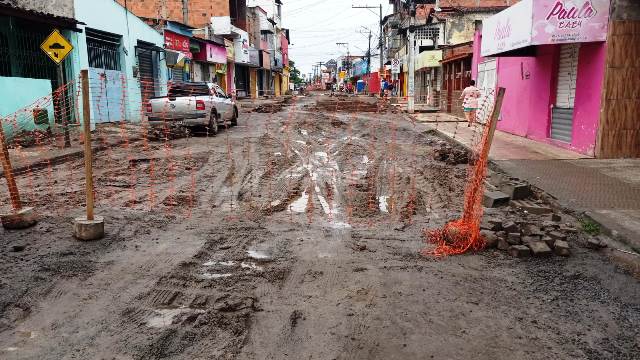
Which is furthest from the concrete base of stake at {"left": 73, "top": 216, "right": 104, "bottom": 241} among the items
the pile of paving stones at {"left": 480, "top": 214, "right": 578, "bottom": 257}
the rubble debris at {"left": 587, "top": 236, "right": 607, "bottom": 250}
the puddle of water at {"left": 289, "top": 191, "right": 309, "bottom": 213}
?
the rubble debris at {"left": 587, "top": 236, "right": 607, "bottom": 250}

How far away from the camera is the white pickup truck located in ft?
50.8

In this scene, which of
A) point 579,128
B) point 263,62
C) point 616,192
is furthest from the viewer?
point 263,62

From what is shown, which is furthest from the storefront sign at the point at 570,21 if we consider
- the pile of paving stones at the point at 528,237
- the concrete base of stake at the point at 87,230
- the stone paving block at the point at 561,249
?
the concrete base of stake at the point at 87,230

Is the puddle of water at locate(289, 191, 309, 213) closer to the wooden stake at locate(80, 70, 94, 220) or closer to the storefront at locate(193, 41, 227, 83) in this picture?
the wooden stake at locate(80, 70, 94, 220)

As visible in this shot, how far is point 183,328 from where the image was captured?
3.75m

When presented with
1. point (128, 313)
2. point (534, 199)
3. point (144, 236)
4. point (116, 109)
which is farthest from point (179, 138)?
point (128, 313)

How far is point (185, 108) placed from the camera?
15.6 meters

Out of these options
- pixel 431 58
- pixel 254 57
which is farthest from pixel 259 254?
pixel 254 57

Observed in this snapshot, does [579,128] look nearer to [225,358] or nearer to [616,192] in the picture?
[616,192]

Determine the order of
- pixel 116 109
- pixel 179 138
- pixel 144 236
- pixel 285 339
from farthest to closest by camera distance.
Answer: pixel 116 109 < pixel 179 138 < pixel 144 236 < pixel 285 339

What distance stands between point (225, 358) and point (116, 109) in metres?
18.7

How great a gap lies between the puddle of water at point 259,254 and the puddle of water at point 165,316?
134 centimetres

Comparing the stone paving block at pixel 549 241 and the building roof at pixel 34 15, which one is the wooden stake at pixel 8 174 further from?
the building roof at pixel 34 15

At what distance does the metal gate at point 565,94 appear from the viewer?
41.3 feet
